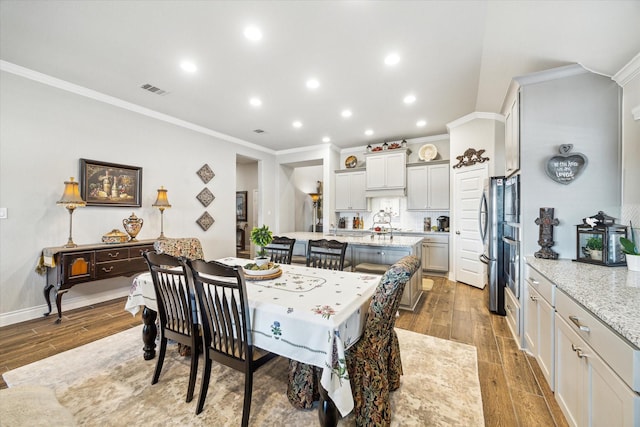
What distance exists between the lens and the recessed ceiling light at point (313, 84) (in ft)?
10.8

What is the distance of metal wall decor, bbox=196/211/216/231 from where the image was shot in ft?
16.3

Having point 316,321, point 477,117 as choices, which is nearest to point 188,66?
point 316,321

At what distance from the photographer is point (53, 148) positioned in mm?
3242

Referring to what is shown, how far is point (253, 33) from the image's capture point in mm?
2389

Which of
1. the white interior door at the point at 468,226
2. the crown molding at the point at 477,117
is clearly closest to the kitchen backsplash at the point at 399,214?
the white interior door at the point at 468,226

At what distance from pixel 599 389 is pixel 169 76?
175 inches

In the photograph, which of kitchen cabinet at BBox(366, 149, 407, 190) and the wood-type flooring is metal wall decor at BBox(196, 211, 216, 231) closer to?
the wood-type flooring

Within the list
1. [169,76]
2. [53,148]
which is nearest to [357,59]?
[169,76]

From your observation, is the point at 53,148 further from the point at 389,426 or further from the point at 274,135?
the point at 389,426

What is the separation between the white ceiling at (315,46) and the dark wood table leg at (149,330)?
2.53 meters

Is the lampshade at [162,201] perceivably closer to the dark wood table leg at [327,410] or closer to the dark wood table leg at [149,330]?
the dark wood table leg at [149,330]

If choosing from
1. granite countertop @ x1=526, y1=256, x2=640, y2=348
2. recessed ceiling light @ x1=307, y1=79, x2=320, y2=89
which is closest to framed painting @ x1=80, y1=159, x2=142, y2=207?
recessed ceiling light @ x1=307, y1=79, x2=320, y2=89

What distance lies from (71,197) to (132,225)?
0.77 m

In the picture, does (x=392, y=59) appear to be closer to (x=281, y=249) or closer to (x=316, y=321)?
(x=281, y=249)
